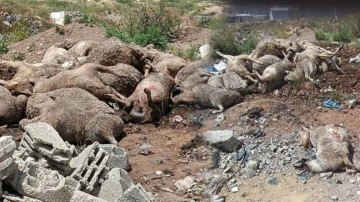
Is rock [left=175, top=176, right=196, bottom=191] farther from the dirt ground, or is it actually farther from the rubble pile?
the rubble pile

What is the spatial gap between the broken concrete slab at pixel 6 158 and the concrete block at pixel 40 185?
0.10 meters

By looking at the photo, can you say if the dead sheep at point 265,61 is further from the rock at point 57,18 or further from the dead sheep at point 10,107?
the rock at point 57,18

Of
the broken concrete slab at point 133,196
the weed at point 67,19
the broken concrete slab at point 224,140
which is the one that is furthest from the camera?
the weed at point 67,19

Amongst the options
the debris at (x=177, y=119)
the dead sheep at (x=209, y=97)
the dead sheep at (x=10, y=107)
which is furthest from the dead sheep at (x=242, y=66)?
the dead sheep at (x=10, y=107)

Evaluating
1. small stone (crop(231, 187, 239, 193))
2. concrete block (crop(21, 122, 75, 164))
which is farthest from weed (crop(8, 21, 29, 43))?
small stone (crop(231, 187, 239, 193))

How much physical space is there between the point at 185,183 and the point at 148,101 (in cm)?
209

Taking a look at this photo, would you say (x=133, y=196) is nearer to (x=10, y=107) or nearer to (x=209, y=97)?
(x=10, y=107)

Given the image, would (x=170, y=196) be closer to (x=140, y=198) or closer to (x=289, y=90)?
(x=140, y=198)

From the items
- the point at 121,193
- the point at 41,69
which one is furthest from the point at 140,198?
the point at 41,69

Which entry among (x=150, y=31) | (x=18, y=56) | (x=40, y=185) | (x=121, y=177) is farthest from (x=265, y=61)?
(x=18, y=56)

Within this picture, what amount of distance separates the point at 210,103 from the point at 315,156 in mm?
2099

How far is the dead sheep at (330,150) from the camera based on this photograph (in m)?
5.05

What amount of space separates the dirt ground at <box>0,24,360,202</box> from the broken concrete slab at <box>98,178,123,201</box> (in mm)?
609

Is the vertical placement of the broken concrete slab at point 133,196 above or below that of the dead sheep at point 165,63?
above
